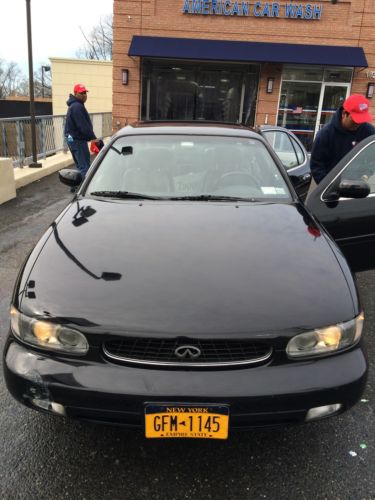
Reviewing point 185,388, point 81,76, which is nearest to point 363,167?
point 185,388

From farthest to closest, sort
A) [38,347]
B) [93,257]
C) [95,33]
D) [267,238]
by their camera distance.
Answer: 1. [95,33]
2. [267,238]
3. [93,257]
4. [38,347]

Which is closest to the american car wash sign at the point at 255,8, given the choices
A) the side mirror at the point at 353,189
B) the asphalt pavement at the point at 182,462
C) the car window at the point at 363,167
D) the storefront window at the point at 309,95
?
the storefront window at the point at 309,95

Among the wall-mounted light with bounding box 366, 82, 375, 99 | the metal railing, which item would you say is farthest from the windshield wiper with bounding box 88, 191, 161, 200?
the wall-mounted light with bounding box 366, 82, 375, 99

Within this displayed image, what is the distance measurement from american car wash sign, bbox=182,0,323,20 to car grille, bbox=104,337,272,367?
48.2 feet

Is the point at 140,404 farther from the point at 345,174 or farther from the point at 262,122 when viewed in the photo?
the point at 262,122

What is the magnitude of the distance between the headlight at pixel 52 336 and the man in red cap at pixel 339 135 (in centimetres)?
337

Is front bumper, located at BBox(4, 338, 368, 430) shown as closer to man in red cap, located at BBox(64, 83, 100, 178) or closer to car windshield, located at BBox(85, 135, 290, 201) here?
car windshield, located at BBox(85, 135, 290, 201)

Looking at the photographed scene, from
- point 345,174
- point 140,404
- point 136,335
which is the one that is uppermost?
point 345,174

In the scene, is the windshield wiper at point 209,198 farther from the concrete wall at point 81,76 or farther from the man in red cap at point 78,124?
the concrete wall at point 81,76

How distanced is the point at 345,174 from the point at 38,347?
283cm

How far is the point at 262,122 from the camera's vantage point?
15281mm

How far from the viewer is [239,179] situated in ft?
10.7

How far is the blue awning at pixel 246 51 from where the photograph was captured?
1382 cm

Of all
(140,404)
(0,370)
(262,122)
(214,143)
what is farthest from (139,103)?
(140,404)
